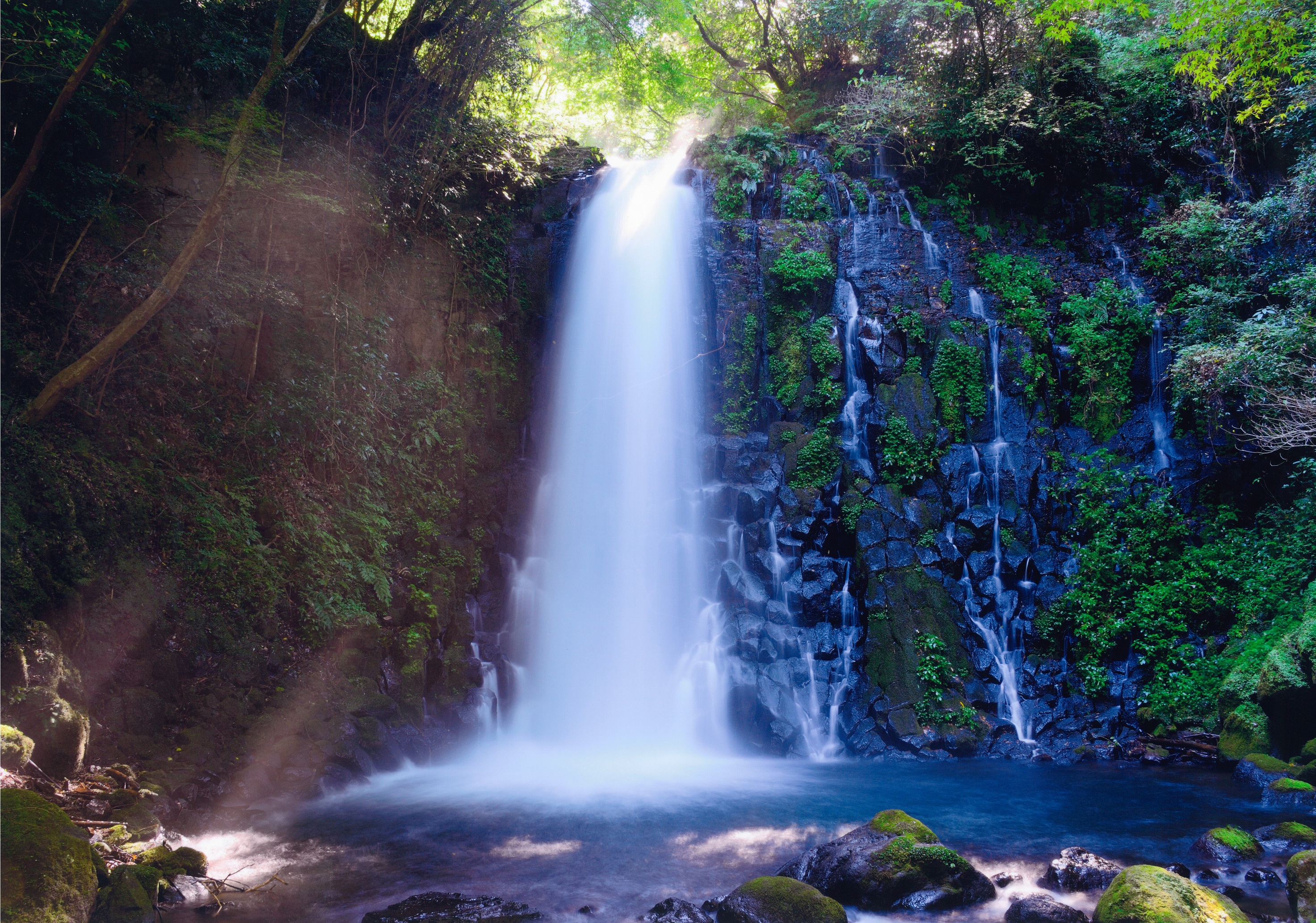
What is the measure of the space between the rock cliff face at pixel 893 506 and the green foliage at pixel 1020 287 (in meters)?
0.29

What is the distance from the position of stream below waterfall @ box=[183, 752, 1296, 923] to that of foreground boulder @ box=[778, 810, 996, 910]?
5.5 inches

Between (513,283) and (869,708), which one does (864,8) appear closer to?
(513,283)

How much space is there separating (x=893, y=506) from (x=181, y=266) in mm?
11637

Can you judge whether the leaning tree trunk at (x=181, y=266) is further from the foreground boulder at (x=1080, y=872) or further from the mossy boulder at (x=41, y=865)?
the foreground boulder at (x=1080, y=872)

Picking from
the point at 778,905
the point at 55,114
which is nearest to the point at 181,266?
the point at 55,114

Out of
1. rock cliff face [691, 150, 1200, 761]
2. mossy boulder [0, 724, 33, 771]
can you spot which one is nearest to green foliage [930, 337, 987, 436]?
rock cliff face [691, 150, 1200, 761]

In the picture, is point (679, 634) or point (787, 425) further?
point (787, 425)

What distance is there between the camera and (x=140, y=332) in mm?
9391

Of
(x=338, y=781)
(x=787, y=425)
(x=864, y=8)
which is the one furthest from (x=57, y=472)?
(x=864, y=8)

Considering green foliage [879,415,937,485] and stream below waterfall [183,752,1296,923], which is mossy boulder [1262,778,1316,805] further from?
green foliage [879,415,937,485]

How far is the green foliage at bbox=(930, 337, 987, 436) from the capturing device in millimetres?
14383

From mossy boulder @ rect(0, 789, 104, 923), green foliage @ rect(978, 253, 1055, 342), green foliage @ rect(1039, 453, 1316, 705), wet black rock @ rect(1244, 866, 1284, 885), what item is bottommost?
wet black rock @ rect(1244, 866, 1284, 885)

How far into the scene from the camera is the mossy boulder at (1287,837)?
23.2 feet

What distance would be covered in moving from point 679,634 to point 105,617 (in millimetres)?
8543
